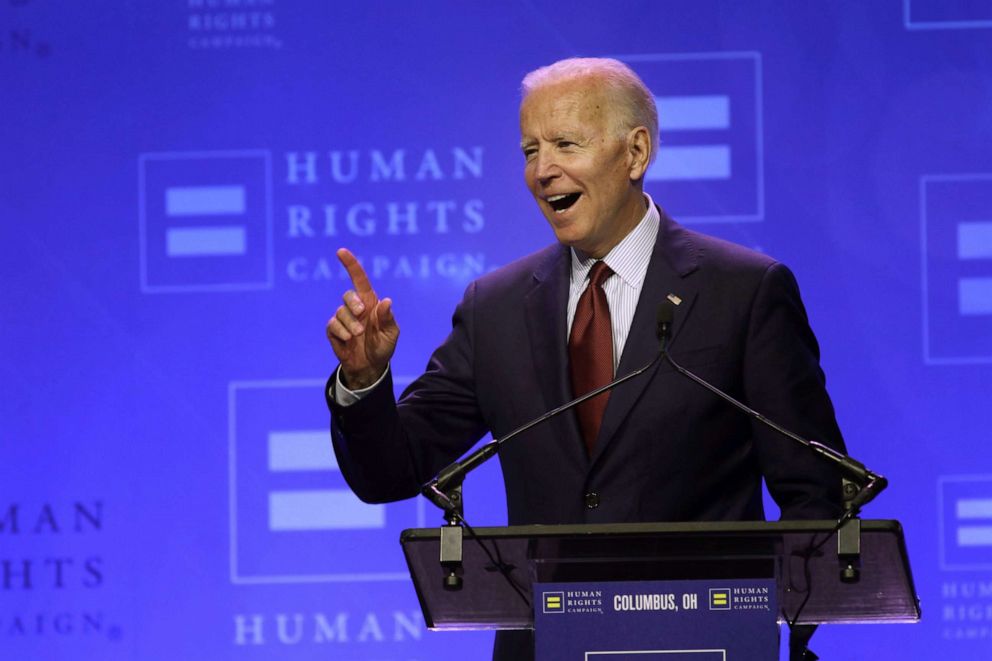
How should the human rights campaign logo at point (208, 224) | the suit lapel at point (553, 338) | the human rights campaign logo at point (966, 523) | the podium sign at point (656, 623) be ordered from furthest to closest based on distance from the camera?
the human rights campaign logo at point (208, 224), the human rights campaign logo at point (966, 523), the suit lapel at point (553, 338), the podium sign at point (656, 623)

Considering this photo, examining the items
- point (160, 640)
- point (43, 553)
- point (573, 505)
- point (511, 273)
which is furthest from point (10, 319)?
point (573, 505)

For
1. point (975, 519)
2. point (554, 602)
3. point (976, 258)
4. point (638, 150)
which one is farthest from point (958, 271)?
point (554, 602)

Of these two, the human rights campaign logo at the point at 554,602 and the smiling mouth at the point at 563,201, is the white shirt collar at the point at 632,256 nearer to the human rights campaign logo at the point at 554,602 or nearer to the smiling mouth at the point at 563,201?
the smiling mouth at the point at 563,201

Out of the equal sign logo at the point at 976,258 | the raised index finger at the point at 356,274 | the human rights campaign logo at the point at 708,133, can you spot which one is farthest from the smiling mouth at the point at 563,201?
the equal sign logo at the point at 976,258

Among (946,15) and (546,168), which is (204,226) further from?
(946,15)

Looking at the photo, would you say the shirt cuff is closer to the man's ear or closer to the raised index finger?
the raised index finger

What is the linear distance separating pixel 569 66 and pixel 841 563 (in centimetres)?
99

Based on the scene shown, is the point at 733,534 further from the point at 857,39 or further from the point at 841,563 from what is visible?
the point at 857,39

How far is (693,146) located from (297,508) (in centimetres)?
135

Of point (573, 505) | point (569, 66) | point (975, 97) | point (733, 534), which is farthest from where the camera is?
point (975, 97)

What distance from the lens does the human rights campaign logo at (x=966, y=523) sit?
3414 mm

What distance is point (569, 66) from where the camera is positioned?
2.24 m

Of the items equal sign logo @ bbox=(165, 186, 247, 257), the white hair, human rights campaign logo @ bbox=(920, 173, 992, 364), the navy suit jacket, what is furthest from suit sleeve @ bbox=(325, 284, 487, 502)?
human rights campaign logo @ bbox=(920, 173, 992, 364)

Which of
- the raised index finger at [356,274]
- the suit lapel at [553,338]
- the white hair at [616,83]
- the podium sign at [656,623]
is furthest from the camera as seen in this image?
the white hair at [616,83]
